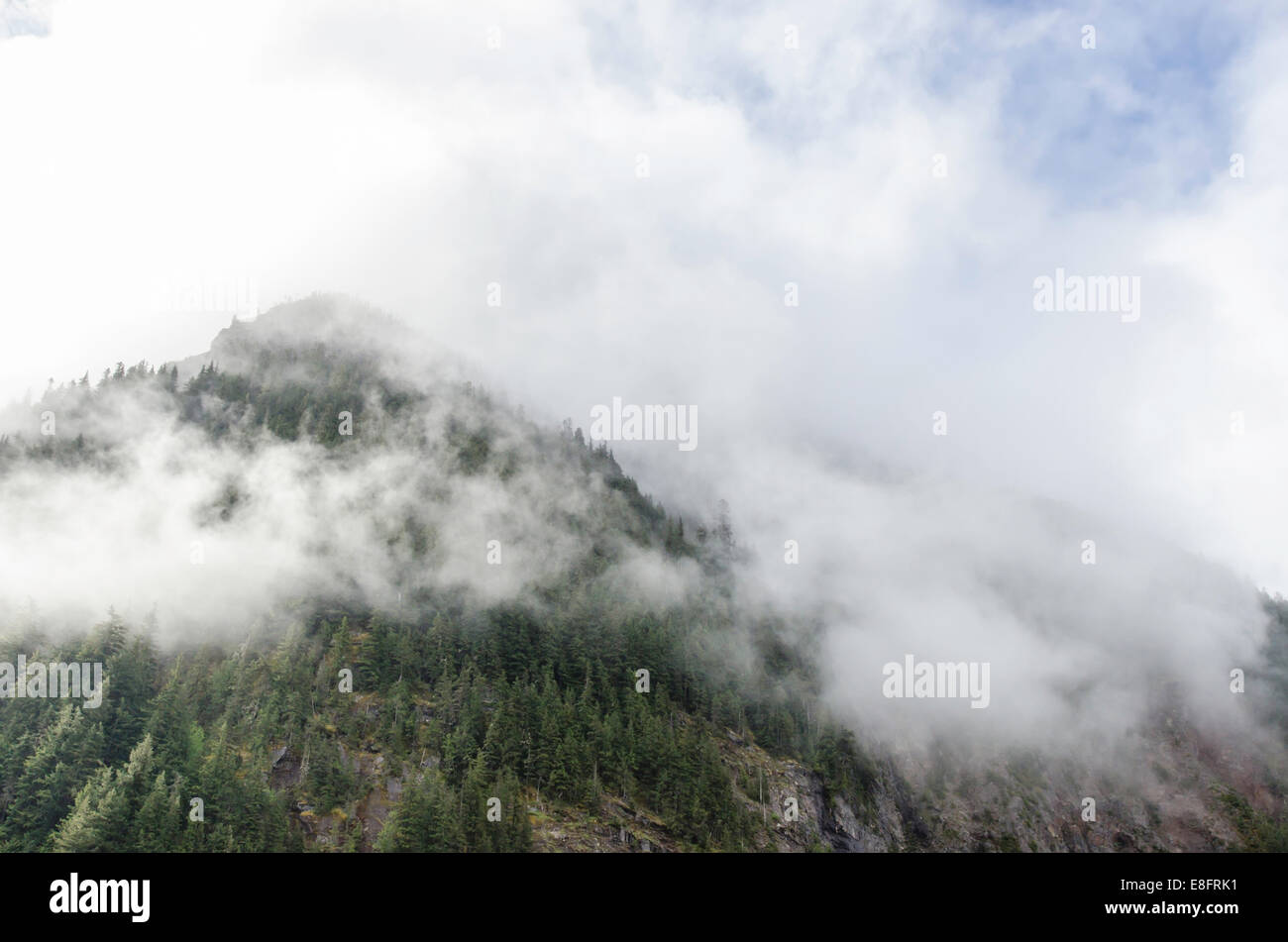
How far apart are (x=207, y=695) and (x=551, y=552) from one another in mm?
76326

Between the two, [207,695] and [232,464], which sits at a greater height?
[232,464]

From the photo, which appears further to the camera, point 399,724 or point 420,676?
point 420,676

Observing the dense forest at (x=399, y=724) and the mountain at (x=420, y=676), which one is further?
the mountain at (x=420, y=676)

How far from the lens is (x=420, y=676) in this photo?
108 metres

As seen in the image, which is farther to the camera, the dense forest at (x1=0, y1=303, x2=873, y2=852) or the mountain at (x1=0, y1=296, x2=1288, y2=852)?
the mountain at (x1=0, y1=296, x2=1288, y2=852)

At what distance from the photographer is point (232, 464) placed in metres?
156

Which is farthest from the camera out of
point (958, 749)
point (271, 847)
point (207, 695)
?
point (958, 749)

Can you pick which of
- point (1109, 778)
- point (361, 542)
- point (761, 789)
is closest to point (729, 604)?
point (761, 789)

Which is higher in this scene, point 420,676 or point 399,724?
point 420,676

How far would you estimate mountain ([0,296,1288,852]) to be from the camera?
254ft

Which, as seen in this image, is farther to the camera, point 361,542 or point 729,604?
point 729,604

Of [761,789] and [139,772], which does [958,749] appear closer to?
[761,789]

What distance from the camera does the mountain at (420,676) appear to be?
77500mm
